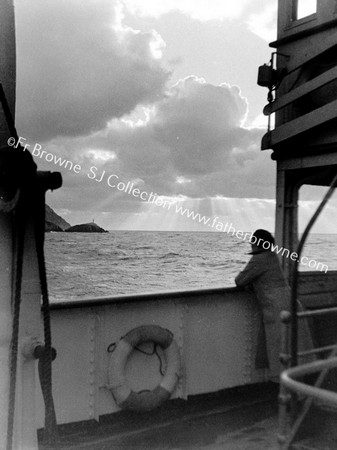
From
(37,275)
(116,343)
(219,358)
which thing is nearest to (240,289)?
(219,358)

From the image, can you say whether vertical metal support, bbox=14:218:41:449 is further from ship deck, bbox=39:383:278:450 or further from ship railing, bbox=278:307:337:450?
ship deck, bbox=39:383:278:450

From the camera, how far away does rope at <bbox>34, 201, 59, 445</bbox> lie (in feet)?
8.13

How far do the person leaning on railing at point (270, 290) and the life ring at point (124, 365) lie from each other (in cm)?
101

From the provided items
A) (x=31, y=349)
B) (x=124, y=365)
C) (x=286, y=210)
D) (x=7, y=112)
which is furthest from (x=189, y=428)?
(x=7, y=112)

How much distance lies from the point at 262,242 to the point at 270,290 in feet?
1.62

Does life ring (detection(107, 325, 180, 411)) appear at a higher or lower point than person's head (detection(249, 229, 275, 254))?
lower

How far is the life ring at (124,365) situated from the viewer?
4805 mm

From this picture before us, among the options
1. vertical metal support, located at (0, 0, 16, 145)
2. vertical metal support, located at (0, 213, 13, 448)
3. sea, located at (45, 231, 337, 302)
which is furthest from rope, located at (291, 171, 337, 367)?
sea, located at (45, 231, 337, 302)

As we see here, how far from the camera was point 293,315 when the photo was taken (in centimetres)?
242

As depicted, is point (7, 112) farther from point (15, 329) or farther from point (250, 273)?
point (250, 273)

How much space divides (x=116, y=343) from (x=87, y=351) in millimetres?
272

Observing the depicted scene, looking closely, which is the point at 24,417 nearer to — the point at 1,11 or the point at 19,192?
the point at 19,192

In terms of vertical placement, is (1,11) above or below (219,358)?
above

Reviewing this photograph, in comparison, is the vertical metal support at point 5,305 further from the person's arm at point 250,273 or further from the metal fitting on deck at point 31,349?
the person's arm at point 250,273
